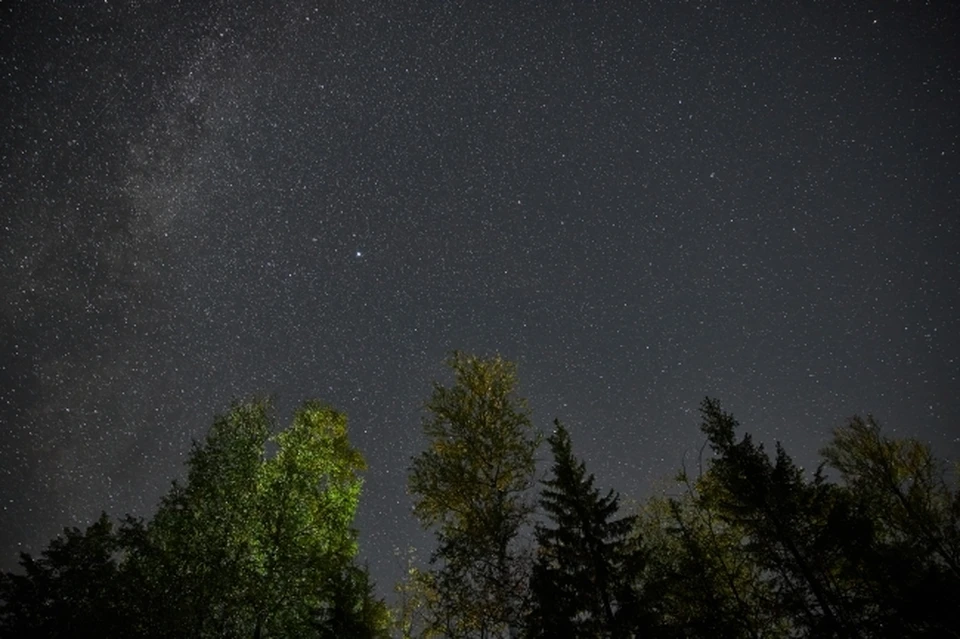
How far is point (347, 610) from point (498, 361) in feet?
34.6

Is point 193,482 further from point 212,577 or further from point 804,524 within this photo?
point 804,524

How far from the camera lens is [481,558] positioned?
10039mm

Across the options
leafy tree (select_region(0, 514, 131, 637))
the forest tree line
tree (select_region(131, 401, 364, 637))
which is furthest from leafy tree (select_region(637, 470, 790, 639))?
leafy tree (select_region(0, 514, 131, 637))

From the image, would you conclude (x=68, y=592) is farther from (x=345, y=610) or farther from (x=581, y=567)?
(x=581, y=567)

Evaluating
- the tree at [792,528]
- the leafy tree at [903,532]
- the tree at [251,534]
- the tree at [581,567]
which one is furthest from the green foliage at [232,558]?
the leafy tree at [903,532]

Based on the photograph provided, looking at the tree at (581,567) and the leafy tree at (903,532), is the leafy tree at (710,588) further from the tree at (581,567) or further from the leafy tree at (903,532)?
the leafy tree at (903,532)

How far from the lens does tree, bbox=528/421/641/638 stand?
1062 centimetres

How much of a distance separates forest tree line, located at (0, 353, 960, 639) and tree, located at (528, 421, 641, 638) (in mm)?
48

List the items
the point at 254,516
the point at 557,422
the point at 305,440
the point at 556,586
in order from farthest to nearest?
the point at 305,440
the point at 557,422
the point at 254,516
the point at 556,586

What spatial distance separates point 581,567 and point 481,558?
345 centimetres

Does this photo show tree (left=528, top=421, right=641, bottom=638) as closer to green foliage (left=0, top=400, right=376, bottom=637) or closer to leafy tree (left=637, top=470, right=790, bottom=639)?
leafy tree (left=637, top=470, right=790, bottom=639)

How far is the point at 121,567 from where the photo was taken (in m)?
12.4

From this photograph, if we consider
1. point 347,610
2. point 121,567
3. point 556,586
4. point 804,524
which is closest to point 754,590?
point 804,524

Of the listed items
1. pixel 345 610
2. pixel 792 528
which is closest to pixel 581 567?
pixel 792 528
